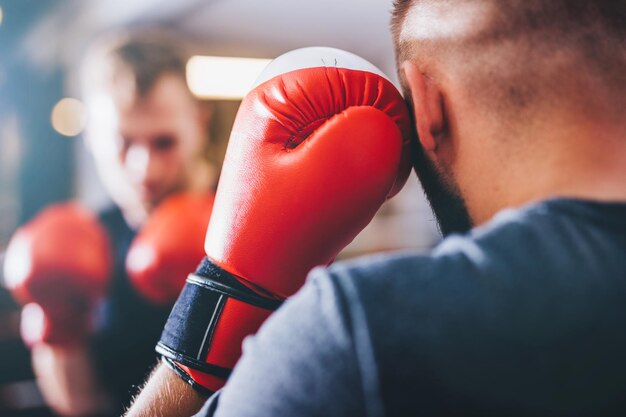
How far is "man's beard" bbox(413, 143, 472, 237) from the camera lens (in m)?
0.75

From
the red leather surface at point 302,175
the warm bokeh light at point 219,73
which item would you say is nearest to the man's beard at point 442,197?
the red leather surface at point 302,175

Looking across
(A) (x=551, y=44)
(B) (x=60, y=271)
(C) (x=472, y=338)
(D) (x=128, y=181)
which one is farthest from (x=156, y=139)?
(C) (x=472, y=338)

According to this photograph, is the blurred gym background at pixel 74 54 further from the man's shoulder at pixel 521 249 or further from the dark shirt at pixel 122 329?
the man's shoulder at pixel 521 249

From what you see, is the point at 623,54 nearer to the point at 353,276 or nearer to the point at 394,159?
the point at 394,159

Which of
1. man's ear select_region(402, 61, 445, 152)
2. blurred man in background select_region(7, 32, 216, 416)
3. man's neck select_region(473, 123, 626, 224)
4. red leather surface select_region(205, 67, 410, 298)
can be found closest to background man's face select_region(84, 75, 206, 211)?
blurred man in background select_region(7, 32, 216, 416)

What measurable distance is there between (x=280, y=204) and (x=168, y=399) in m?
0.28

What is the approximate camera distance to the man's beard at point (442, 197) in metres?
0.75

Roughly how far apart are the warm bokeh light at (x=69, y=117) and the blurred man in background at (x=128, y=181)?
2.30 meters

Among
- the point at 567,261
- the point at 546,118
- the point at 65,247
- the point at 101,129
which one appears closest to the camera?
the point at 567,261

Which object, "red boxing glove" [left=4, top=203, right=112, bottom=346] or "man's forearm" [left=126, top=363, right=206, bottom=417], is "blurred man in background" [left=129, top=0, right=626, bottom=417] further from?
"red boxing glove" [left=4, top=203, right=112, bottom=346]

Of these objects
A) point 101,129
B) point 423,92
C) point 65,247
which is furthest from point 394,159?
point 101,129

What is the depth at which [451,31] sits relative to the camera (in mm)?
709

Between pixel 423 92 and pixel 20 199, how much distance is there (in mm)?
4399

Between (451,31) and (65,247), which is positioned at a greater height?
(451,31)
